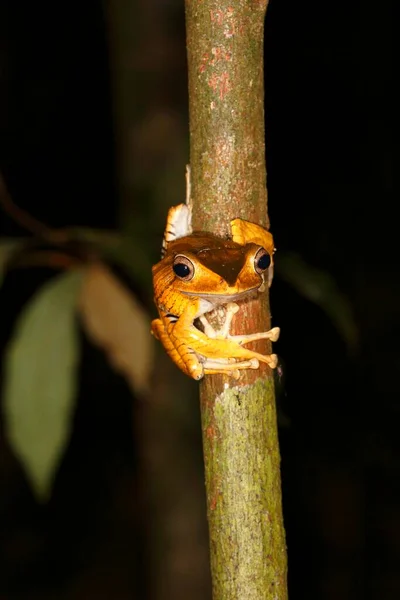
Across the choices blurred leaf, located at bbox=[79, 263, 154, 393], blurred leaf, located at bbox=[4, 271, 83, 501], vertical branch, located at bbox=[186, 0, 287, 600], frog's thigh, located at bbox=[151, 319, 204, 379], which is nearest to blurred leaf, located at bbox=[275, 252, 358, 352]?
blurred leaf, located at bbox=[79, 263, 154, 393]

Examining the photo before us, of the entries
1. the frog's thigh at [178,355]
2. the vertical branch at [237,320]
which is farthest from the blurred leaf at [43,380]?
the vertical branch at [237,320]

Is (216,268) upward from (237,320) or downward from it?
upward

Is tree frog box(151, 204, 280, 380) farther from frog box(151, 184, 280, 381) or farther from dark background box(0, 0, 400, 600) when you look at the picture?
dark background box(0, 0, 400, 600)

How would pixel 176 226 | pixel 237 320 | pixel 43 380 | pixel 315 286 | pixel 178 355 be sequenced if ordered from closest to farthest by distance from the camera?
→ pixel 237 320, pixel 178 355, pixel 176 226, pixel 43 380, pixel 315 286

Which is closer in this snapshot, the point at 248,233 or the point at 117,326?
the point at 248,233

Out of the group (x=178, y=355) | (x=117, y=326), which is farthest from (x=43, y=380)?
(x=178, y=355)

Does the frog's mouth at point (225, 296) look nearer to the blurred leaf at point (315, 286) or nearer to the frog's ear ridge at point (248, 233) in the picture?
the frog's ear ridge at point (248, 233)

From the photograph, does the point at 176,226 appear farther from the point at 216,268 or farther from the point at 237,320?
the point at 237,320
